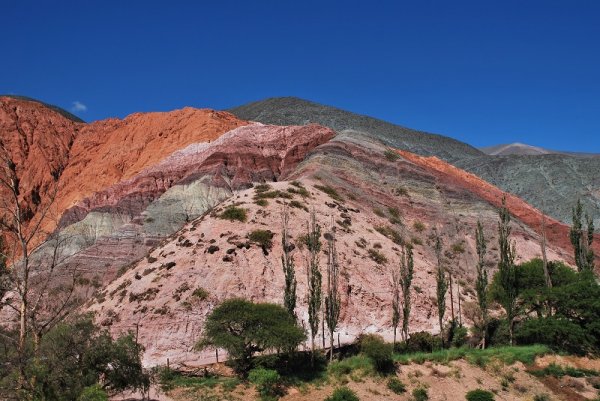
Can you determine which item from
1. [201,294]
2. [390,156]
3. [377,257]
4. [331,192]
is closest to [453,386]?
[377,257]

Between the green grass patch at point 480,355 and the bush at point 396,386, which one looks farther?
the green grass patch at point 480,355

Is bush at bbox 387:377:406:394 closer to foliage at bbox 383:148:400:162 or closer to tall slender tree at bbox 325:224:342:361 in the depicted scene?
tall slender tree at bbox 325:224:342:361

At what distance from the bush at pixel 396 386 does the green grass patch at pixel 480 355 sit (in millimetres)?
1857

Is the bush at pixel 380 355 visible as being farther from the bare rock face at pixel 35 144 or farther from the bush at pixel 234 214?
the bare rock face at pixel 35 144

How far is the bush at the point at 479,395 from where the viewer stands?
27.3 meters

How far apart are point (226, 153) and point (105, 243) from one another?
23759 millimetres

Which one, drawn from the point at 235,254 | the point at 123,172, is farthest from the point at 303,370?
the point at 123,172

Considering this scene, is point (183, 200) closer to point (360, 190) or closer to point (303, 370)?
point (360, 190)

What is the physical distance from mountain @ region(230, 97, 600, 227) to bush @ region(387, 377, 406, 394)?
A: 171 ft

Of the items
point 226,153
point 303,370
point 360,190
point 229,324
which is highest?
point 226,153

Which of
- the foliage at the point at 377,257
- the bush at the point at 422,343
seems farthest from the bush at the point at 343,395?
the foliage at the point at 377,257

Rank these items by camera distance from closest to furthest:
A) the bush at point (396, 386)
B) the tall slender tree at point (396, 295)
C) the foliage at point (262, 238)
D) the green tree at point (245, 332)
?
1. the green tree at point (245, 332)
2. the bush at point (396, 386)
3. the tall slender tree at point (396, 295)
4. the foliage at point (262, 238)

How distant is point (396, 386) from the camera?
28.5 meters

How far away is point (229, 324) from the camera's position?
2889 cm
